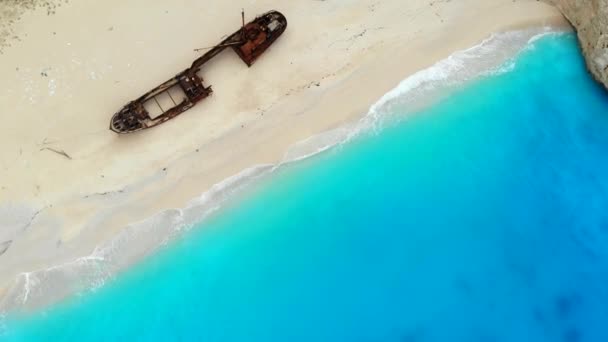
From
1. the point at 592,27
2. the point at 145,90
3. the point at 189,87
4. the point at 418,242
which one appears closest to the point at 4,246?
the point at 145,90

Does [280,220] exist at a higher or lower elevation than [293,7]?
lower

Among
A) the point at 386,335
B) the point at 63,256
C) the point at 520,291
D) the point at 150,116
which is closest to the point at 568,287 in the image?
the point at 520,291

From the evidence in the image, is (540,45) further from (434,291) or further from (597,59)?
(434,291)

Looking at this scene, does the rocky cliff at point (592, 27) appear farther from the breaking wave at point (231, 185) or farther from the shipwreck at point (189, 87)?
the shipwreck at point (189, 87)

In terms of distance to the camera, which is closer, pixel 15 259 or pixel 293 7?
pixel 15 259

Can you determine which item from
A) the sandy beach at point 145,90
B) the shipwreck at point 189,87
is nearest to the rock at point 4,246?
the sandy beach at point 145,90

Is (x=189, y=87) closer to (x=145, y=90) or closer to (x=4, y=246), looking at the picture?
(x=145, y=90)

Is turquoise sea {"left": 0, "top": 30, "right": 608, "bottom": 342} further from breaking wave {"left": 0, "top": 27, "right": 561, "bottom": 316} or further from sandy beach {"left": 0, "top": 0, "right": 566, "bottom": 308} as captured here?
sandy beach {"left": 0, "top": 0, "right": 566, "bottom": 308}
